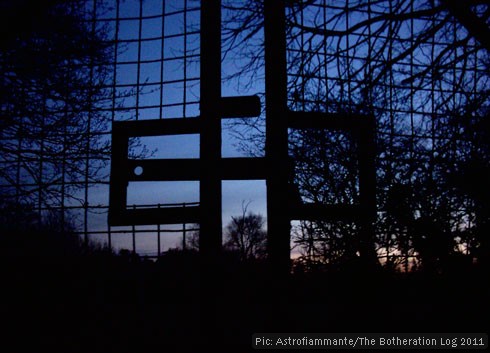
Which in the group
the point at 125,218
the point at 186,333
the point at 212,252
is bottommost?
the point at 186,333

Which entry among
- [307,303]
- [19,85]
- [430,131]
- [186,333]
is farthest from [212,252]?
[19,85]

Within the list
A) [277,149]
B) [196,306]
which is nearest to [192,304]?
[196,306]

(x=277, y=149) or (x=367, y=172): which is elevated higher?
(x=277, y=149)

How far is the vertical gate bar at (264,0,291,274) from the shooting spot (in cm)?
276

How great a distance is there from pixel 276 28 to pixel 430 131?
2.85 meters

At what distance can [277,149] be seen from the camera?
111 inches

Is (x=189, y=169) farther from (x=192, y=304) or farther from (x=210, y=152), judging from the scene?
(x=192, y=304)

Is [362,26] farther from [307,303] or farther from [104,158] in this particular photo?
[104,158]

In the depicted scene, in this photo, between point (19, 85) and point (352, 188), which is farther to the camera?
point (19, 85)

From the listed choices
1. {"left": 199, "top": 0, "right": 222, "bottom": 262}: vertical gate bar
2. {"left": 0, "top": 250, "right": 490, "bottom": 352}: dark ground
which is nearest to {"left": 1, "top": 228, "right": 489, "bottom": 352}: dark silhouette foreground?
{"left": 0, "top": 250, "right": 490, "bottom": 352}: dark ground

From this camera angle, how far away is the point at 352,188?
4.62 m

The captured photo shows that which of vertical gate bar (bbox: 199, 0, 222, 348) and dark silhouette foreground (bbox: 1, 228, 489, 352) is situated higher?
vertical gate bar (bbox: 199, 0, 222, 348)

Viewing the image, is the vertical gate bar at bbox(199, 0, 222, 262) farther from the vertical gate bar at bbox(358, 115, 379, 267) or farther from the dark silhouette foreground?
the vertical gate bar at bbox(358, 115, 379, 267)

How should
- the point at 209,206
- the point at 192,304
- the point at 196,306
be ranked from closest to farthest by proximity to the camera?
the point at 209,206, the point at 196,306, the point at 192,304
